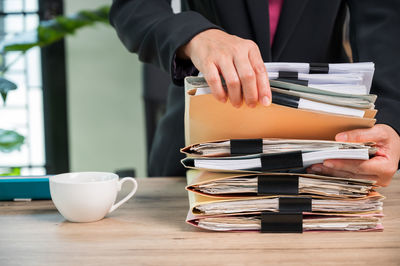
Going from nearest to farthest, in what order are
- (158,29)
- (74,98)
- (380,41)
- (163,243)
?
(163,243)
(158,29)
(380,41)
(74,98)

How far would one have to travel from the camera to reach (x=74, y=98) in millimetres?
3443

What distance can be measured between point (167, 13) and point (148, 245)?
0.44 meters

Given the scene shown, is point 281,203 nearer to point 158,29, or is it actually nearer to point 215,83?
point 215,83

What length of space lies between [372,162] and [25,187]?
56 cm

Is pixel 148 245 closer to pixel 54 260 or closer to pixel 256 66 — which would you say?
pixel 54 260

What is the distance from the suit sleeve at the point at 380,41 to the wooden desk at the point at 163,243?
0.77ft

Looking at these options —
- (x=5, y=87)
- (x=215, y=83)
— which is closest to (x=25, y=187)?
(x=5, y=87)

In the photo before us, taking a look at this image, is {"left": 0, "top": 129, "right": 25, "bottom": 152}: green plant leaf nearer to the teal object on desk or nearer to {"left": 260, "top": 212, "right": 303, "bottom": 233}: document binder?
the teal object on desk

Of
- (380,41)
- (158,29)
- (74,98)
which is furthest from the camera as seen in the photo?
(74,98)

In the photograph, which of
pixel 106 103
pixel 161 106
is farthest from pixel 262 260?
pixel 106 103

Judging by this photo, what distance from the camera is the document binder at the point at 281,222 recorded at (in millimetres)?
566

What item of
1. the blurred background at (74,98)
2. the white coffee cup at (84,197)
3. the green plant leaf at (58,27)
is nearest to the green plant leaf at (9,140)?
the white coffee cup at (84,197)

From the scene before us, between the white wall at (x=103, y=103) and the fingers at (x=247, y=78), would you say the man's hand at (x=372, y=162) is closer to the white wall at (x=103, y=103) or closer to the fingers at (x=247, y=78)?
the fingers at (x=247, y=78)

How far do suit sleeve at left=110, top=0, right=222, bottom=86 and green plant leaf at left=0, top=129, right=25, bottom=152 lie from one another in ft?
0.83
